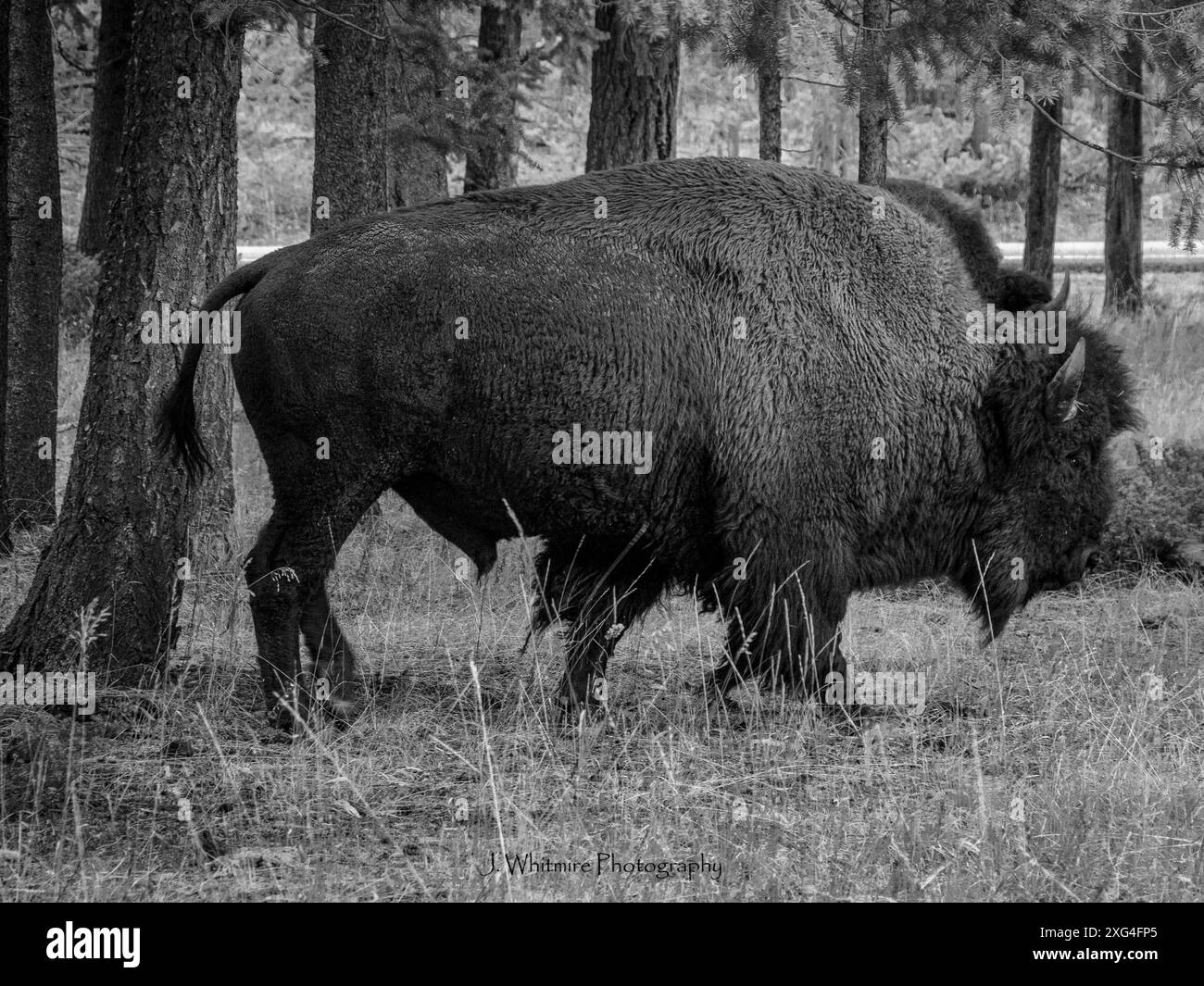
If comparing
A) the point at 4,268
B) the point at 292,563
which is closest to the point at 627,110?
the point at 4,268

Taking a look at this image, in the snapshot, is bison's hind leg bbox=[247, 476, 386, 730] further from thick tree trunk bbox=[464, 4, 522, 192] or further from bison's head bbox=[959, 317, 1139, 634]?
thick tree trunk bbox=[464, 4, 522, 192]

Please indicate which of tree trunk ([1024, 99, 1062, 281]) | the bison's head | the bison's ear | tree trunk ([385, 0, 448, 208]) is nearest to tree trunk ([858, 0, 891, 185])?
the bison's head

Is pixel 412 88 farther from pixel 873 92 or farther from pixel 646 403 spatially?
pixel 646 403

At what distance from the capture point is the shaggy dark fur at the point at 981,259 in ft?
18.5

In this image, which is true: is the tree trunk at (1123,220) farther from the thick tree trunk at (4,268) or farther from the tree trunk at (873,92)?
the thick tree trunk at (4,268)

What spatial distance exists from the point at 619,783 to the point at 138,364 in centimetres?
250

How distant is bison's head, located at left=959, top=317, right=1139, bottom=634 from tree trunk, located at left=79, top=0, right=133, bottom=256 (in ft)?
24.4

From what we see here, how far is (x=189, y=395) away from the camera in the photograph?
5043 mm

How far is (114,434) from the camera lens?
5.15m

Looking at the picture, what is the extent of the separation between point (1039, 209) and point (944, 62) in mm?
7726

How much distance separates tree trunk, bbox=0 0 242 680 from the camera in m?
5.09

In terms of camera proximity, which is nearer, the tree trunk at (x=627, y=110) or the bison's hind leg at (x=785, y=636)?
the bison's hind leg at (x=785, y=636)

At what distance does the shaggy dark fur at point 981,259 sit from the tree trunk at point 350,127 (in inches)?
127

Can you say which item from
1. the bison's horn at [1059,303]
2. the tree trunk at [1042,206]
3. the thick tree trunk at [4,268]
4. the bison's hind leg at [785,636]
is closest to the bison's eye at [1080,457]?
the bison's horn at [1059,303]
